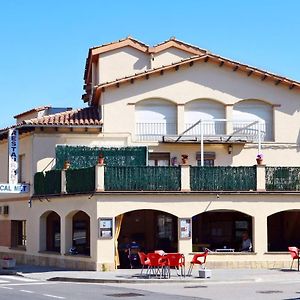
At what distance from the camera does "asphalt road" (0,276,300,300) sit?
67.9 ft

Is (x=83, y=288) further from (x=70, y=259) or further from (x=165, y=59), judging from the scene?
(x=165, y=59)

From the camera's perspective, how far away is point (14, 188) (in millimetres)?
34156

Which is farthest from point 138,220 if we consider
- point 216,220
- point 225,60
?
point 225,60

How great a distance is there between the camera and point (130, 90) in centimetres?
3478

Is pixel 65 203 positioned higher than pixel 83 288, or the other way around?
pixel 65 203

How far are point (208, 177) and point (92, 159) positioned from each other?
590cm

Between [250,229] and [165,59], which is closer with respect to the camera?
[250,229]

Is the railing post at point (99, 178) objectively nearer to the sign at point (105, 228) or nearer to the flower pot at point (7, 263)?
the sign at point (105, 228)

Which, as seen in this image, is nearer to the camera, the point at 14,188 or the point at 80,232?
the point at 80,232

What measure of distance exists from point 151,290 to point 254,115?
48.0 ft

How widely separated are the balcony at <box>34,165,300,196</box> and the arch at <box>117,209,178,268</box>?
157 inches

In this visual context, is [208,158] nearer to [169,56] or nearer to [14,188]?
[169,56]

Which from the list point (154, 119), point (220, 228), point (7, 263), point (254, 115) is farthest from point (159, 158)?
point (7, 263)

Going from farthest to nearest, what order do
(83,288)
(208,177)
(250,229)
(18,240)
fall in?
(18,240), (250,229), (208,177), (83,288)
